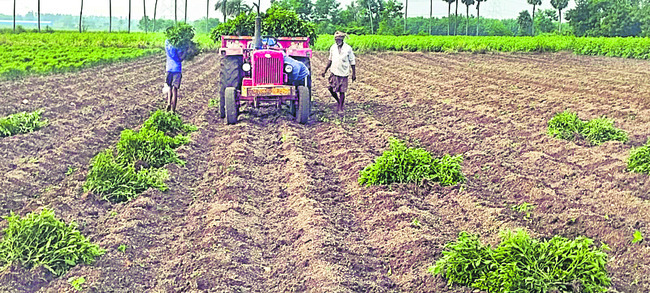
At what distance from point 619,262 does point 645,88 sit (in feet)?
47.4

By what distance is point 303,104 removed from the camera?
12.3 metres

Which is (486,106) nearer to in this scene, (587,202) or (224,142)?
(224,142)

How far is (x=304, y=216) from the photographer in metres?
6.87

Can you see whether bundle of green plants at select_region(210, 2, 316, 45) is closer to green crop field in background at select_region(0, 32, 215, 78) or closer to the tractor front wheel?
green crop field in background at select_region(0, 32, 215, 78)

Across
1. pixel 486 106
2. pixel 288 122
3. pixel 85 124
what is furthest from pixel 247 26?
pixel 486 106

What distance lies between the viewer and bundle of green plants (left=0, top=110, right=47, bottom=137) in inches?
431

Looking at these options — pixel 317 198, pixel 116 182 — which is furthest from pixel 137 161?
pixel 317 198

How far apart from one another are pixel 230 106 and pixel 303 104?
124 centimetres

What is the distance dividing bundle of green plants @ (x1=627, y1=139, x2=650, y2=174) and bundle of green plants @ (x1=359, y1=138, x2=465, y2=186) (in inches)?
85.3

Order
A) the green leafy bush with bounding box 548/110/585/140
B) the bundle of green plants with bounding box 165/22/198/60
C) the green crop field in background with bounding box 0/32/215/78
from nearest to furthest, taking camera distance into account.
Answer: the green leafy bush with bounding box 548/110/585/140, the bundle of green plants with bounding box 165/22/198/60, the green crop field in background with bounding box 0/32/215/78

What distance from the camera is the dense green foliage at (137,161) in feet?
25.1

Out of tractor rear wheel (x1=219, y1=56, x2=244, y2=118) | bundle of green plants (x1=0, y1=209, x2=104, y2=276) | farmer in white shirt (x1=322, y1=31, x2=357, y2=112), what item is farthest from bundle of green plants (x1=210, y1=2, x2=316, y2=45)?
bundle of green plants (x1=0, y1=209, x2=104, y2=276)

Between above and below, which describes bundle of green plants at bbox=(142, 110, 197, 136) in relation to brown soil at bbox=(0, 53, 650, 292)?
above

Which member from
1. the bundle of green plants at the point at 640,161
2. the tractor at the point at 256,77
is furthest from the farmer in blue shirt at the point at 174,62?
the bundle of green plants at the point at 640,161
